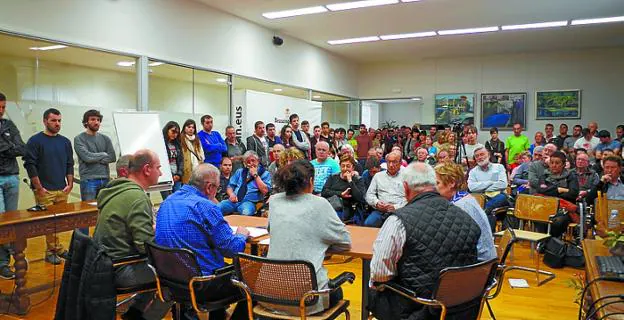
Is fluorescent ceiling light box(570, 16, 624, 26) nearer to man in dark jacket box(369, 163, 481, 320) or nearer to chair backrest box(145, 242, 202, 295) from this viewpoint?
man in dark jacket box(369, 163, 481, 320)

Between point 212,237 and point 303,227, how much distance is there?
538 mm

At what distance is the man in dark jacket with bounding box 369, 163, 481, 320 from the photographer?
2111 millimetres

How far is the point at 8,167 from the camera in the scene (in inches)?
174

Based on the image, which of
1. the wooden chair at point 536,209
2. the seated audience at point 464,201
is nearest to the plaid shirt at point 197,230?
the seated audience at point 464,201

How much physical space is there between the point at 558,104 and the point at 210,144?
8815mm

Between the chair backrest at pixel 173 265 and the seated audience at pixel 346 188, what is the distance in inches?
115

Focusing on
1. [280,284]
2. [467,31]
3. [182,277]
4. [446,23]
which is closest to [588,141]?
[467,31]

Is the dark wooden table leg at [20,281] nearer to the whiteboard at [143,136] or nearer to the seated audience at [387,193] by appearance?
the whiteboard at [143,136]

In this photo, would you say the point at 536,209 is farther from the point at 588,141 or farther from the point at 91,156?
the point at 588,141

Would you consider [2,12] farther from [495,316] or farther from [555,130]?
[555,130]

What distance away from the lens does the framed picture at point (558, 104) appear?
11.2 m

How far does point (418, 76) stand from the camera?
12.8m

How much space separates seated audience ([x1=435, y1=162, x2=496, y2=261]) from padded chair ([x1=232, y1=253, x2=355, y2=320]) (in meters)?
0.84

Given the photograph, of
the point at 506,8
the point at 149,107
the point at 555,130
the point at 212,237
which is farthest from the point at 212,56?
the point at 555,130
